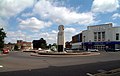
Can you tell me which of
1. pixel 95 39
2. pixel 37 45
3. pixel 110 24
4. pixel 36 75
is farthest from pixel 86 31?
pixel 36 75

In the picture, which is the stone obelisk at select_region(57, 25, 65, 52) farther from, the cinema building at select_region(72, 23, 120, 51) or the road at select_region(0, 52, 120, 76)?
the cinema building at select_region(72, 23, 120, 51)

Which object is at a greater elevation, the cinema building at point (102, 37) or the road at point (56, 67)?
the cinema building at point (102, 37)

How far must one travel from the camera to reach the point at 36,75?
13.5 meters

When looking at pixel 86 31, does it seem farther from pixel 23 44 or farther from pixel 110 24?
pixel 23 44

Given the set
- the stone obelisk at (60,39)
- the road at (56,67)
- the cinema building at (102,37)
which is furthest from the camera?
the cinema building at (102,37)

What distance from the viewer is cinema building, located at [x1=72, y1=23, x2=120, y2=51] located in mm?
107125

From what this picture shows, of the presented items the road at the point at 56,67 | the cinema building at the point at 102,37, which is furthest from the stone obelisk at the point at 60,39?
the cinema building at the point at 102,37

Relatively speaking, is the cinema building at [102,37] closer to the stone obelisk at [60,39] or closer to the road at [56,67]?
the stone obelisk at [60,39]

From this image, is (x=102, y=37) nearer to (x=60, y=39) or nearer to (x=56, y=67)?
(x=60, y=39)

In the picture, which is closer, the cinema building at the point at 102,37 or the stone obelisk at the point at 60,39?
the stone obelisk at the point at 60,39

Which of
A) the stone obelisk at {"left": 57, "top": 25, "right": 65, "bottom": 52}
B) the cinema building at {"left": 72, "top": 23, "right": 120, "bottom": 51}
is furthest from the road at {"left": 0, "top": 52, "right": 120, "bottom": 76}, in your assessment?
the cinema building at {"left": 72, "top": 23, "right": 120, "bottom": 51}

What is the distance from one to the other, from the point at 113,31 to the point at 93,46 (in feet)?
45.1

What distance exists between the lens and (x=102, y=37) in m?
113

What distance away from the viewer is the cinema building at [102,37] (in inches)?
4218
